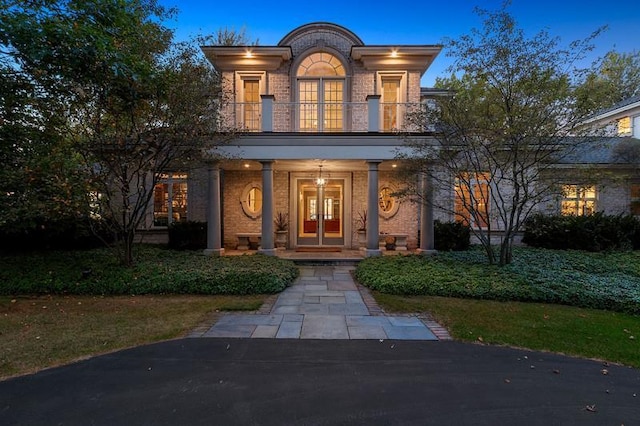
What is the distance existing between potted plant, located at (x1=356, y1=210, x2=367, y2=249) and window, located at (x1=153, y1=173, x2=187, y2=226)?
21.1 feet

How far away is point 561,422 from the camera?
106 inches

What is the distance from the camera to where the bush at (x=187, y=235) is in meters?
11.7

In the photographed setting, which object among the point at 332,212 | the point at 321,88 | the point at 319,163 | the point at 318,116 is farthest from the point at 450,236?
the point at 321,88

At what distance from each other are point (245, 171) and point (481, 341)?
10183 millimetres

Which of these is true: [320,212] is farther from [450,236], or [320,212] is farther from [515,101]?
[515,101]

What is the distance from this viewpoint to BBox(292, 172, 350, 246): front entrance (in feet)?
41.9

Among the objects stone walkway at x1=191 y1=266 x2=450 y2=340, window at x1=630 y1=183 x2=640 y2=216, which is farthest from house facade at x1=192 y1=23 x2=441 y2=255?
window at x1=630 y1=183 x2=640 y2=216

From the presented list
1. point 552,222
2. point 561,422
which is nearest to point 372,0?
point 552,222

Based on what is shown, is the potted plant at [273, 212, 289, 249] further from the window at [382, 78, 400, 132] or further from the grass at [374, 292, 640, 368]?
the grass at [374, 292, 640, 368]

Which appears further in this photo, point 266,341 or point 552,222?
point 552,222

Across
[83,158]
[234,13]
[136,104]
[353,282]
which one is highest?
[234,13]

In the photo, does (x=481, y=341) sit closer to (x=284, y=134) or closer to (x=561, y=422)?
(x=561, y=422)

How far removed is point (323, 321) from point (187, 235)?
8045 millimetres

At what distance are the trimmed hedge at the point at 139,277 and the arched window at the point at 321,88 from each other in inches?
239
